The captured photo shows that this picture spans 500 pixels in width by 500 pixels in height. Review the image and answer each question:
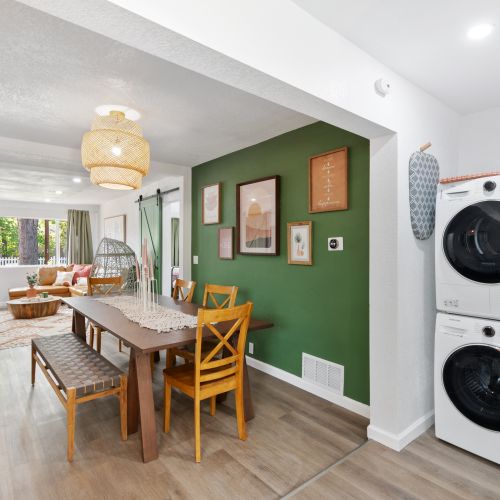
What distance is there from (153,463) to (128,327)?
0.85 m

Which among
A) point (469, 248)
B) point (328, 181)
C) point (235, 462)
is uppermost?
point (328, 181)

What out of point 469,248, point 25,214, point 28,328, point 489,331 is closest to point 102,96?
point 469,248

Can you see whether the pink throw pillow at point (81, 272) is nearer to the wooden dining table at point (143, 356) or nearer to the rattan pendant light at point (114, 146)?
the wooden dining table at point (143, 356)

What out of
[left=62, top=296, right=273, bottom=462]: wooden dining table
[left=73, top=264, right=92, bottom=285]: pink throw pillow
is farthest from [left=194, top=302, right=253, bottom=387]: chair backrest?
[left=73, top=264, right=92, bottom=285]: pink throw pillow

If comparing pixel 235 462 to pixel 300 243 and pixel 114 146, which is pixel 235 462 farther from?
pixel 114 146

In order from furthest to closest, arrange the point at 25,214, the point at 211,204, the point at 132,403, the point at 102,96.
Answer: the point at 25,214 < the point at 211,204 < the point at 102,96 < the point at 132,403

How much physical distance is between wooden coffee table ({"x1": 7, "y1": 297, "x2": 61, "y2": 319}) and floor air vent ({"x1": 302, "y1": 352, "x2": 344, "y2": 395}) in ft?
16.5

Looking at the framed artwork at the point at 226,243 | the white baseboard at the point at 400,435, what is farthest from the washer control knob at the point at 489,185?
the framed artwork at the point at 226,243

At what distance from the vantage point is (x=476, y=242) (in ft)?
6.91

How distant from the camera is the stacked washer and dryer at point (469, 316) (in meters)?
2.01

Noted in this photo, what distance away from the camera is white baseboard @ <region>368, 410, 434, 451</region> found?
2.15m

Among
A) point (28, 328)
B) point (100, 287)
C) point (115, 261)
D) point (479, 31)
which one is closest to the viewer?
point (479, 31)

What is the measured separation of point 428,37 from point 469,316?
160 cm

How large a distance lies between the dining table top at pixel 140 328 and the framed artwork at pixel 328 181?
107 centimetres
